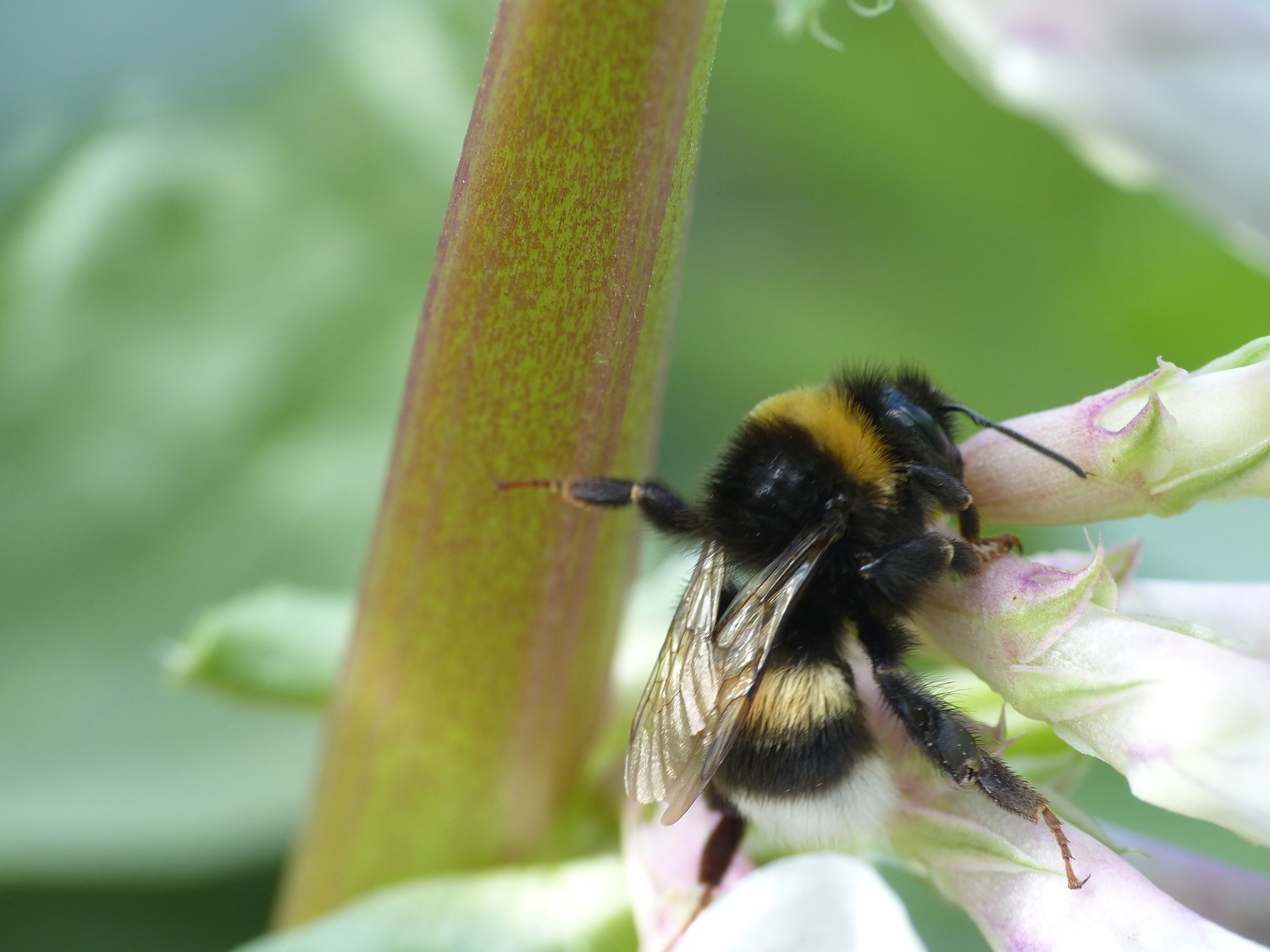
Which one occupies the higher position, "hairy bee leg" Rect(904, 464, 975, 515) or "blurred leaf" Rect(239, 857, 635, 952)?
"hairy bee leg" Rect(904, 464, 975, 515)

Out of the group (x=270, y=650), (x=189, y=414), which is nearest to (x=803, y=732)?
(x=270, y=650)

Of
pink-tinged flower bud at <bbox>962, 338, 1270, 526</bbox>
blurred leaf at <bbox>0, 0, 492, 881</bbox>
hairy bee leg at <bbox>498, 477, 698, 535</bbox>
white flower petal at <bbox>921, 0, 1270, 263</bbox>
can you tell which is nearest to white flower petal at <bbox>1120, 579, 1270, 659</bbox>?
pink-tinged flower bud at <bbox>962, 338, 1270, 526</bbox>

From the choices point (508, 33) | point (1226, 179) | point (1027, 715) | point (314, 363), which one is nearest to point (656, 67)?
point (508, 33)

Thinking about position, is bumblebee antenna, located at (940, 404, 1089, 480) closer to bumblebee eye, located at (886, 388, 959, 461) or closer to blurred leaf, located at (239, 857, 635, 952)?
bumblebee eye, located at (886, 388, 959, 461)

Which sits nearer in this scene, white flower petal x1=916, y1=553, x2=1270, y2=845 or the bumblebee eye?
white flower petal x1=916, y1=553, x2=1270, y2=845

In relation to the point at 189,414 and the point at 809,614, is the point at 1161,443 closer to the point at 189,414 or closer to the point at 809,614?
the point at 809,614

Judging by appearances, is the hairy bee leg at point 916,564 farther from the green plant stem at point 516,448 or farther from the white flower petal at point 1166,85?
the white flower petal at point 1166,85
